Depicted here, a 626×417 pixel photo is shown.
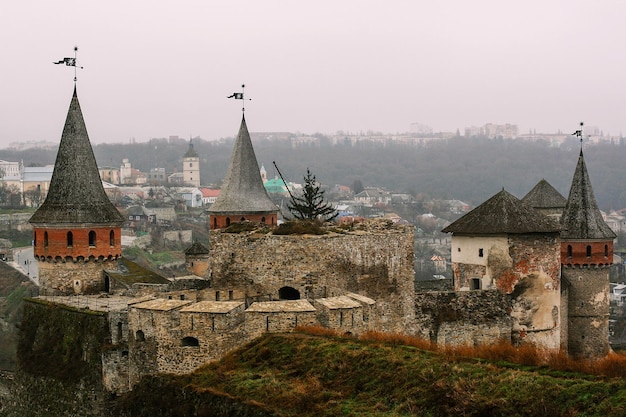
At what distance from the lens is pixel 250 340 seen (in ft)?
71.6

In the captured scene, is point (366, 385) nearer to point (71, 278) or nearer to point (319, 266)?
point (319, 266)

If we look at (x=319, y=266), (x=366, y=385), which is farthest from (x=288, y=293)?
(x=366, y=385)

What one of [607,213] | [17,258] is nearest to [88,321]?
[17,258]

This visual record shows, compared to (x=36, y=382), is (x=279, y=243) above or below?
above

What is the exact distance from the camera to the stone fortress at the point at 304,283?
886 inches

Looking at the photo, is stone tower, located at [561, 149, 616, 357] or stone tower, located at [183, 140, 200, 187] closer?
stone tower, located at [561, 149, 616, 357]

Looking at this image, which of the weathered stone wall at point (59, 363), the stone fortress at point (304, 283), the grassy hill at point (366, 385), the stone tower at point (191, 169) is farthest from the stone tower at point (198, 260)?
the stone tower at point (191, 169)

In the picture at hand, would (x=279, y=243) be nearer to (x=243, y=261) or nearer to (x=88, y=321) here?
(x=243, y=261)

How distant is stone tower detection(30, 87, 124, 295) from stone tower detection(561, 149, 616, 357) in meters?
14.5

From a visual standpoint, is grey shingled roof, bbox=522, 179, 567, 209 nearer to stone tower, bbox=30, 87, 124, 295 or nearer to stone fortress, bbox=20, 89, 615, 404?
stone fortress, bbox=20, 89, 615, 404

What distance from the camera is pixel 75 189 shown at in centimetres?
3250

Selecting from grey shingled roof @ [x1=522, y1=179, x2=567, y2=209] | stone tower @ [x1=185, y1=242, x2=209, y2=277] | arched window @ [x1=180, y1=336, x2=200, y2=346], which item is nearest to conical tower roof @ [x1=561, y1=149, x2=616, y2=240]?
grey shingled roof @ [x1=522, y1=179, x2=567, y2=209]

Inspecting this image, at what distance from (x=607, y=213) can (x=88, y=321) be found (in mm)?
143663

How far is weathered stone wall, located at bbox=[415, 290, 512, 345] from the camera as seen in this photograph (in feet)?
92.4
